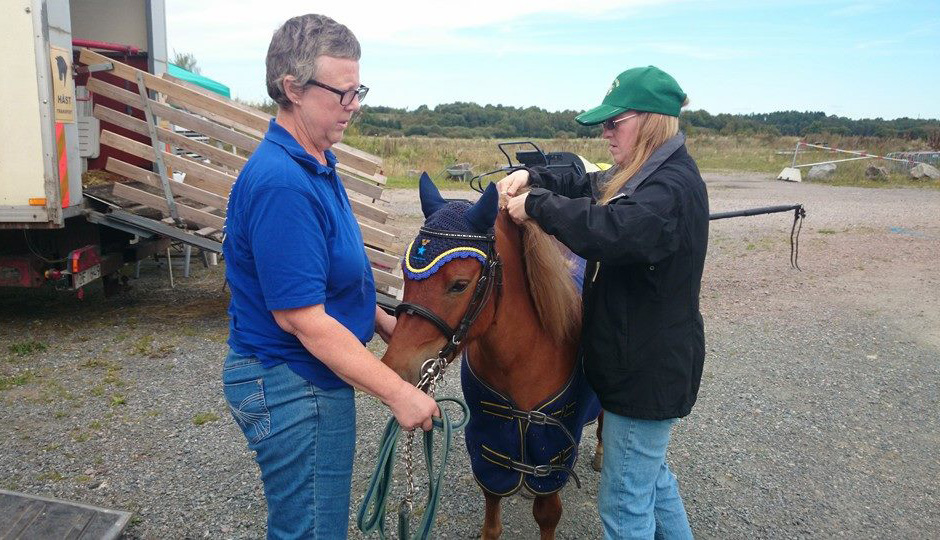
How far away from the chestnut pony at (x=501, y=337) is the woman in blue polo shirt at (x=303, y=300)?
0.20 meters

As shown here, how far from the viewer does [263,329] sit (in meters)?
Answer: 1.81

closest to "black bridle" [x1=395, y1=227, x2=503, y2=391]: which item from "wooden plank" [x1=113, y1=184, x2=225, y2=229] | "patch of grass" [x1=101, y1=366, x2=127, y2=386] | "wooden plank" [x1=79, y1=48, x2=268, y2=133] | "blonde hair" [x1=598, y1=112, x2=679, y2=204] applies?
"blonde hair" [x1=598, y1=112, x2=679, y2=204]

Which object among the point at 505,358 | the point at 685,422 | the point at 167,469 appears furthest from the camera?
the point at 685,422

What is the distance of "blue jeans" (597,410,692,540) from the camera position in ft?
7.20

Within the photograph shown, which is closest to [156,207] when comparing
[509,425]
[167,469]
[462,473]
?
[167,469]

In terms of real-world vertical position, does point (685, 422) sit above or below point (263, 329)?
below

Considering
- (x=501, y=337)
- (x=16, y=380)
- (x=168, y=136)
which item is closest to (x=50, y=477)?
(x=16, y=380)

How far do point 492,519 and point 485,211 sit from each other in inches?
63.7

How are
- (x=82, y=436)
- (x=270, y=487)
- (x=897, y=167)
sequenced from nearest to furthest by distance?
1. (x=270, y=487)
2. (x=82, y=436)
3. (x=897, y=167)

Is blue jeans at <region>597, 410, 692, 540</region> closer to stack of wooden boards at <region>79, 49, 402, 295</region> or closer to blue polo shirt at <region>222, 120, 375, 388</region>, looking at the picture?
blue polo shirt at <region>222, 120, 375, 388</region>

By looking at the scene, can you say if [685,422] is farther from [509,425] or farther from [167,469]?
[167,469]

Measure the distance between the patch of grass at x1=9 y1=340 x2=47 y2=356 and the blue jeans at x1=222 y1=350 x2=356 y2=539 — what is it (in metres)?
4.52

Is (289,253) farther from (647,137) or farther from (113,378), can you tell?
(113,378)

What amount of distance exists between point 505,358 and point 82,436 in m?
3.10
